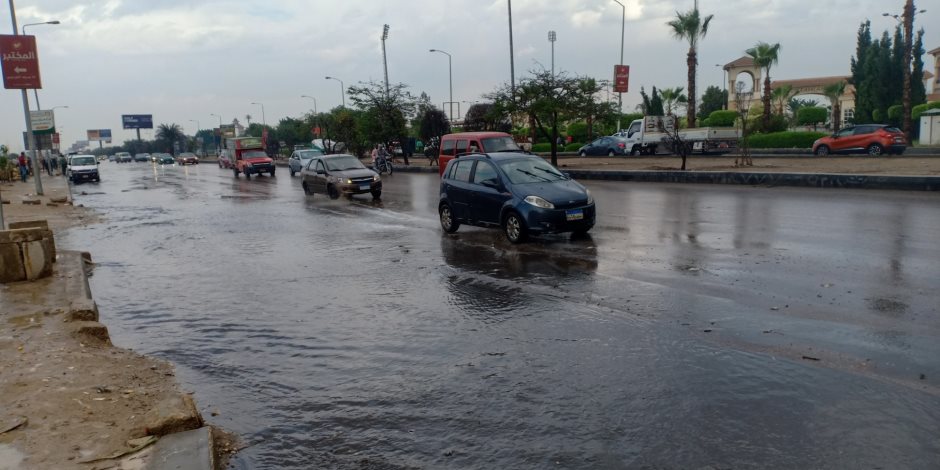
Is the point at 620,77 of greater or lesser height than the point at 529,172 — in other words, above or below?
above

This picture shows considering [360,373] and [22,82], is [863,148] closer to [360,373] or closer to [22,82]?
[360,373]

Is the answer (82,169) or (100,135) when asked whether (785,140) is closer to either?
(82,169)

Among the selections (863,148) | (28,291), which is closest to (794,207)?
(28,291)

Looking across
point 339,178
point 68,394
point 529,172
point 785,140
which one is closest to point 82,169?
point 339,178

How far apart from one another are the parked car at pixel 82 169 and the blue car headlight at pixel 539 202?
4029 centimetres

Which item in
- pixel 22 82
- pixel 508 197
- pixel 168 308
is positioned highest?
pixel 22 82

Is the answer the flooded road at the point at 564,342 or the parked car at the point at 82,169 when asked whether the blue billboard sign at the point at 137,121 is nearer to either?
the parked car at the point at 82,169

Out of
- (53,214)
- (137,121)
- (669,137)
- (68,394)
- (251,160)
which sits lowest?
(68,394)

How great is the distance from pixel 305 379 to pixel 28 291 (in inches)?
209

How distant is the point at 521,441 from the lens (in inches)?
167

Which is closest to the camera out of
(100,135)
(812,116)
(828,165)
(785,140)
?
(828,165)

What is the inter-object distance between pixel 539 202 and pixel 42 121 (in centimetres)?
2495

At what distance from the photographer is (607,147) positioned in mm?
42188

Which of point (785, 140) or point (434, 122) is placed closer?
point (785, 140)
